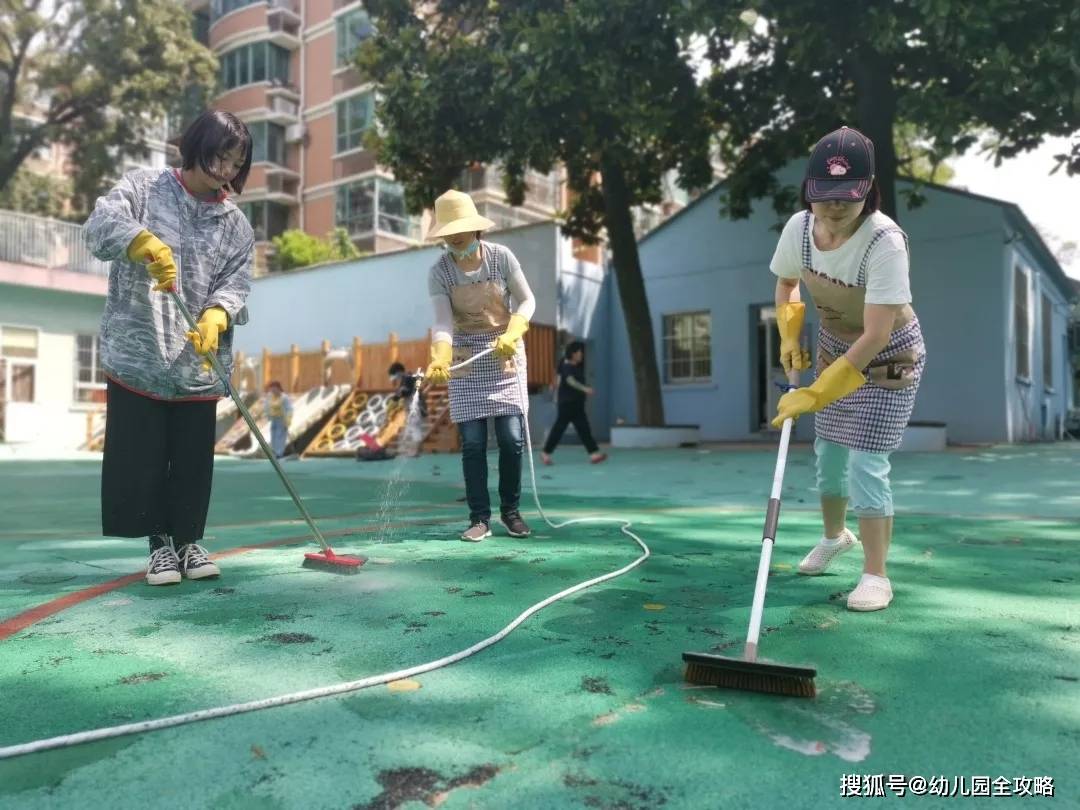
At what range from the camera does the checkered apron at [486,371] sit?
4.38 m

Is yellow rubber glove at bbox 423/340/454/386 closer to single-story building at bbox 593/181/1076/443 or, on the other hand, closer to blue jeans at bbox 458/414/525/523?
blue jeans at bbox 458/414/525/523

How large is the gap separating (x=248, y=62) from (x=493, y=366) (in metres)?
31.6

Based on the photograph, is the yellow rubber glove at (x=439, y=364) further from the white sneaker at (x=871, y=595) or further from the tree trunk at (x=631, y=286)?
the tree trunk at (x=631, y=286)

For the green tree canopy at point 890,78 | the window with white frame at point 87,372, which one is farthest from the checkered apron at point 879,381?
the window with white frame at point 87,372

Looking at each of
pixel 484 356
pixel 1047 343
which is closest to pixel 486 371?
pixel 484 356

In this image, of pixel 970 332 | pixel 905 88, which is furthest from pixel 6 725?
pixel 970 332

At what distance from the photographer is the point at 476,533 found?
4.32 metres

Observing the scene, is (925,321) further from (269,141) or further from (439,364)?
(269,141)

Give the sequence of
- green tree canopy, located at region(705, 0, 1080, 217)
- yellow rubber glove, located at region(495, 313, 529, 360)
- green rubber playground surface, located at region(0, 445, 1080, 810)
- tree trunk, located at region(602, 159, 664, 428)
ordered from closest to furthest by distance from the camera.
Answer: green rubber playground surface, located at region(0, 445, 1080, 810) → yellow rubber glove, located at region(495, 313, 529, 360) → green tree canopy, located at region(705, 0, 1080, 217) → tree trunk, located at region(602, 159, 664, 428)

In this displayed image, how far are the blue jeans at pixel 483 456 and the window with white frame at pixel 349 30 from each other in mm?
27600

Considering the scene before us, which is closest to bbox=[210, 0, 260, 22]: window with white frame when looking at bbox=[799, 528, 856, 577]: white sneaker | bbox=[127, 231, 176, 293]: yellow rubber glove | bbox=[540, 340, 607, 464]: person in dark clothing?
bbox=[540, 340, 607, 464]: person in dark clothing

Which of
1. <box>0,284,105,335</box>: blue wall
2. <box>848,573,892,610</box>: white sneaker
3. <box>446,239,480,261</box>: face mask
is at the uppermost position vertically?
<box>0,284,105,335</box>: blue wall

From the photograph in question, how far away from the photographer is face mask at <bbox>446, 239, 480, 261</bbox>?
428 cm

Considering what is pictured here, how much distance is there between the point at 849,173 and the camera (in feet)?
8.38
